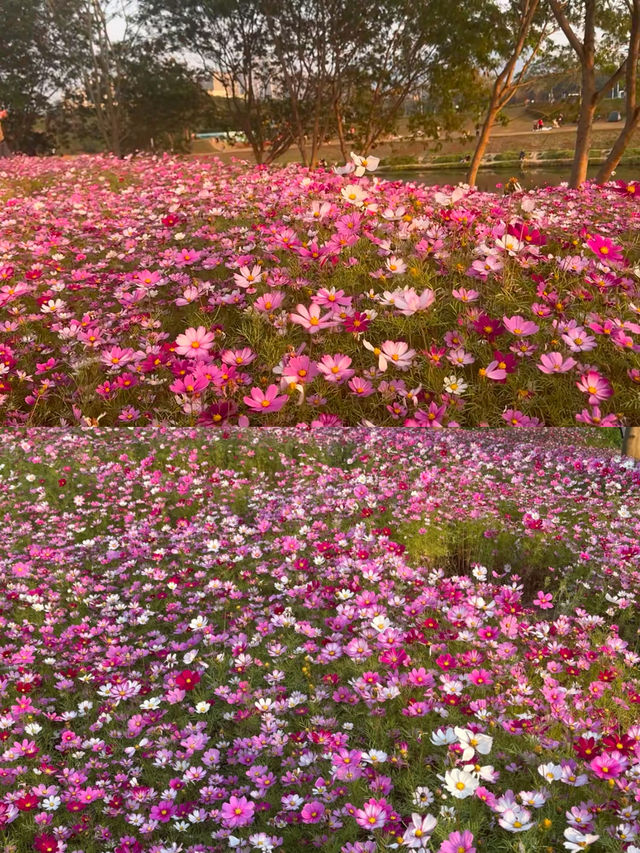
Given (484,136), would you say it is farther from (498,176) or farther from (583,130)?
(498,176)

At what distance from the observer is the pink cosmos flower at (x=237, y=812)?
2.36 meters

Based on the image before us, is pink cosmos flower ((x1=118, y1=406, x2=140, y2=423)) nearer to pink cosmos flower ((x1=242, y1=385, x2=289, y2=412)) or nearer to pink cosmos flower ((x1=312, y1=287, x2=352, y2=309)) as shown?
pink cosmos flower ((x1=242, y1=385, x2=289, y2=412))

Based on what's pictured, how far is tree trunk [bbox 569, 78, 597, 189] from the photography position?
4.22 meters

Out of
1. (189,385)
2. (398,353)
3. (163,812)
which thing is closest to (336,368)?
(398,353)

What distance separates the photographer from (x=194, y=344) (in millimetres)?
2291

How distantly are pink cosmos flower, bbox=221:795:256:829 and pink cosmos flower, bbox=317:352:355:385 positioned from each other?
1.56 metres

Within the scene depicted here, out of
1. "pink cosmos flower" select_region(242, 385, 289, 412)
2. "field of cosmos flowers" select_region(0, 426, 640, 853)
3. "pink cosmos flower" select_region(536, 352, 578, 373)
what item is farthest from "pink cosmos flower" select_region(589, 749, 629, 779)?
"pink cosmos flower" select_region(242, 385, 289, 412)

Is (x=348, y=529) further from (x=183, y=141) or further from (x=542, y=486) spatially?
(x=183, y=141)

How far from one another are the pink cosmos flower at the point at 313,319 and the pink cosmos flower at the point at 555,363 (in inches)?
26.0

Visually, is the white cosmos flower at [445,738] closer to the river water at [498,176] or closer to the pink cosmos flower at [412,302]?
the pink cosmos flower at [412,302]

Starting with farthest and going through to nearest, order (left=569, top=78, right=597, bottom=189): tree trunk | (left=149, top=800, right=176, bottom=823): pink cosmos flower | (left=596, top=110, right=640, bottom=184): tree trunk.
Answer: (left=596, top=110, right=640, bottom=184): tree trunk → (left=569, top=78, right=597, bottom=189): tree trunk → (left=149, top=800, right=176, bottom=823): pink cosmos flower

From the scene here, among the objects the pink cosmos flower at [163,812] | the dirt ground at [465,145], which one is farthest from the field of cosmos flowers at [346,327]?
the pink cosmos flower at [163,812]

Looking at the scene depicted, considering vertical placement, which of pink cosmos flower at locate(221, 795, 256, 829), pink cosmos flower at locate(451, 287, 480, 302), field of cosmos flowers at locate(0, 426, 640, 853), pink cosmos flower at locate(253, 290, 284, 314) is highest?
pink cosmos flower at locate(451, 287, 480, 302)

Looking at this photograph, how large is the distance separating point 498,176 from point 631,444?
2760 mm
